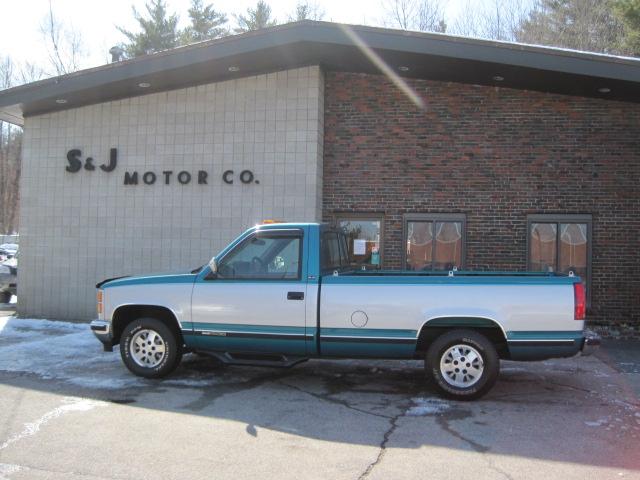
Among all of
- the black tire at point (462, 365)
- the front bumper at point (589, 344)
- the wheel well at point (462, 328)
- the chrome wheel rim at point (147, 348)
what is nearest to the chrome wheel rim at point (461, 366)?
the black tire at point (462, 365)

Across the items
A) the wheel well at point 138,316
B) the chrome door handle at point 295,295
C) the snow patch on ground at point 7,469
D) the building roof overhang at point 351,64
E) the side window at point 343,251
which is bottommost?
the snow patch on ground at point 7,469

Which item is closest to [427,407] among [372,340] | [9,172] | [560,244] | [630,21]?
[372,340]

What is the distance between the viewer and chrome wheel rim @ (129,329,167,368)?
7270 mm

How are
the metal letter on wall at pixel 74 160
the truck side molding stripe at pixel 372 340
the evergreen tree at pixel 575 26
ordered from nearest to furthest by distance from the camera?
the truck side molding stripe at pixel 372 340, the metal letter on wall at pixel 74 160, the evergreen tree at pixel 575 26

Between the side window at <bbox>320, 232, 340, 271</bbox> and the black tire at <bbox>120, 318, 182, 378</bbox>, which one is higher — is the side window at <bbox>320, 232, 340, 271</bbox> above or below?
above

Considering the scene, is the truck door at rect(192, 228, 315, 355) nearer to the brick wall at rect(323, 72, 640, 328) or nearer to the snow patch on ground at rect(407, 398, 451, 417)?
the snow patch on ground at rect(407, 398, 451, 417)

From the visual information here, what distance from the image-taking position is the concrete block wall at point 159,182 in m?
11.6

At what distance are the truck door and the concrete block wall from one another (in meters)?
4.41

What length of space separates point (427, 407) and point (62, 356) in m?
5.45

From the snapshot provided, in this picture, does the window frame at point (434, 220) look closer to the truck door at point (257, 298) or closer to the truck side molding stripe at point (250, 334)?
the truck door at point (257, 298)

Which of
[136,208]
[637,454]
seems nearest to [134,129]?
[136,208]

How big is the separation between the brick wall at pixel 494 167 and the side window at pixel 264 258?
4.83 metres

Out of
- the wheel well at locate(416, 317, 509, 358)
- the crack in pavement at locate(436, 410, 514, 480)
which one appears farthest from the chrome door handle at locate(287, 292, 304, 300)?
the crack in pavement at locate(436, 410, 514, 480)

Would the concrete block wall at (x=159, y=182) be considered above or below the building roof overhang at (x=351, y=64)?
below
